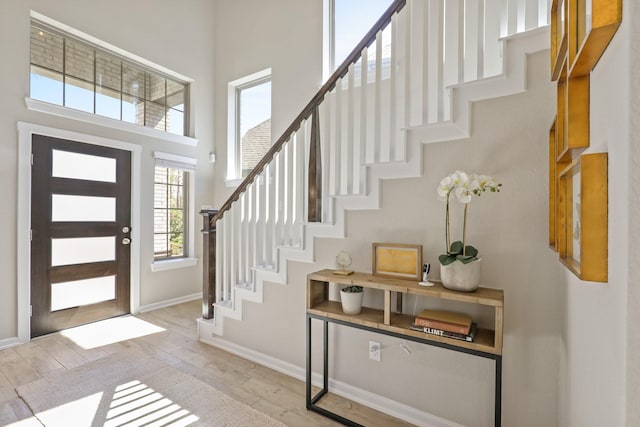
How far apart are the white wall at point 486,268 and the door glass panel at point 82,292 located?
242 centimetres

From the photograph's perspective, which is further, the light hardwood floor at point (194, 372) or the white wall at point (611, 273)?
the light hardwood floor at point (194, 372)

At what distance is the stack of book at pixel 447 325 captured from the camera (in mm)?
1463

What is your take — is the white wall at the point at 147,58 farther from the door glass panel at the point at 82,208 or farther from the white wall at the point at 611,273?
the white wall at the point at 611,273

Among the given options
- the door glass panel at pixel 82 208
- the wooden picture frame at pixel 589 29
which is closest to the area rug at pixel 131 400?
the door glass panel at pixel 82 208

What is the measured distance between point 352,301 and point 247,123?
3.63m

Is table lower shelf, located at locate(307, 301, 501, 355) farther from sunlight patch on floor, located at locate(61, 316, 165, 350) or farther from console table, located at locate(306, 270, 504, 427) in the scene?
sunlight patch on floor, located at locate(61, 316, 165, 350)

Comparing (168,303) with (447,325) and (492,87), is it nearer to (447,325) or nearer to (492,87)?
(447,325)

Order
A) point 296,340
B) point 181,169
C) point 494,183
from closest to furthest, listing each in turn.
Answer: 1. point 494,183
2. point 296,340
3. point 181,169

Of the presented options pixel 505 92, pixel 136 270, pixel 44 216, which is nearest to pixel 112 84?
pixel 44 216

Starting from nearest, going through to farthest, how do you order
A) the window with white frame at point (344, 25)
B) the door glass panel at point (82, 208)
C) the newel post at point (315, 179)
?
the newel post at point (315, 179)
the door glass panel at point (82, 208)
the window with white frame at point (344, 25)

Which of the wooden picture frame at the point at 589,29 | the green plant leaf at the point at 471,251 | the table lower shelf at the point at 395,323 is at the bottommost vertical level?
the table lower shelf at the point at 395,323

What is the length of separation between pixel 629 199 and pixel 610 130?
202 mm

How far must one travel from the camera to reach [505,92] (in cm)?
154

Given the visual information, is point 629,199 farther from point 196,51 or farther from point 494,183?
point 196,51
